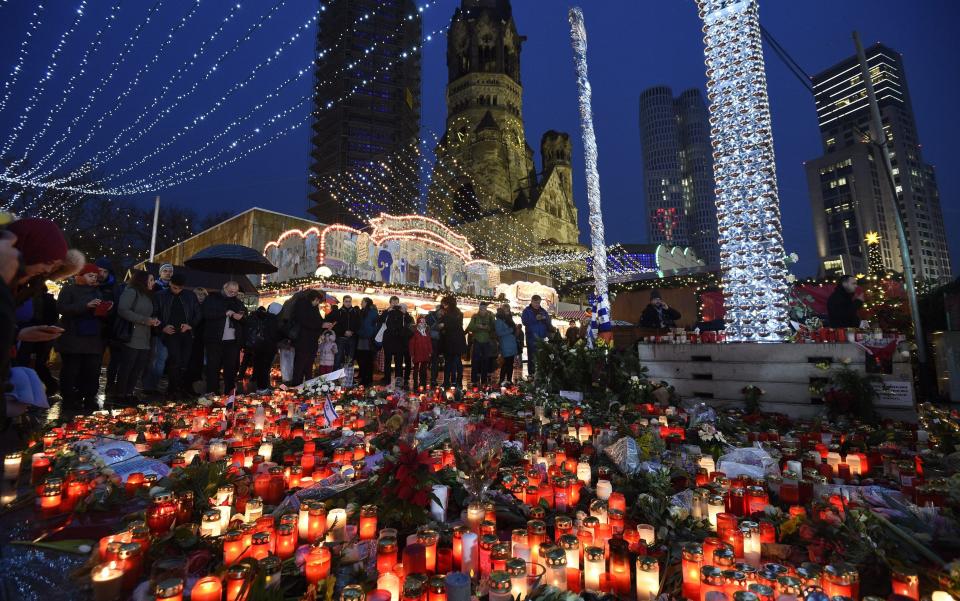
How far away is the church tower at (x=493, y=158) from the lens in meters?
39.4

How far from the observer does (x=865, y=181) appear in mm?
42062

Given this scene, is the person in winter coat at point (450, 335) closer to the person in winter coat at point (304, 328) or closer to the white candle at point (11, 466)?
the person in winter coat at point (304, 328)

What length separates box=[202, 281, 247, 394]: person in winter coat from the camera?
21.4 ft

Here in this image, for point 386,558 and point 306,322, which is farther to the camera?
point 306,322

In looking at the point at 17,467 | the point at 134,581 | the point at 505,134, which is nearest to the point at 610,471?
the point at 134,581

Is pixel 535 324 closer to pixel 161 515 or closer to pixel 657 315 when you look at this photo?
pixel 657 315

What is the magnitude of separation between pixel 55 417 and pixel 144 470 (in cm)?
279

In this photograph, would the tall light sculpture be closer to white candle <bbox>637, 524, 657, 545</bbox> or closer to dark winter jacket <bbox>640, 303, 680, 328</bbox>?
dark winter jacket <bbox>640, 303, 680, 328</bbox>

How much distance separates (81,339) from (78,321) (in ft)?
0.72

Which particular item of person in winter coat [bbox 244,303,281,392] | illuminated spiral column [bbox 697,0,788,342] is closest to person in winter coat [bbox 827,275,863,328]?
illuminated spiral column [bbox 697,0,788,342]

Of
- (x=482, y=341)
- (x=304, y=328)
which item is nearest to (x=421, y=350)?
(x=482, y=341)

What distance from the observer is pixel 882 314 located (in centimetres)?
1205

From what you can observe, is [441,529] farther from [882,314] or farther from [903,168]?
[903,168]

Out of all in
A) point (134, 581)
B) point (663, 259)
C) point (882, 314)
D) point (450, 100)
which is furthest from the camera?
point (450, 100)
